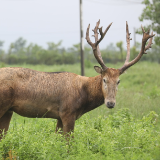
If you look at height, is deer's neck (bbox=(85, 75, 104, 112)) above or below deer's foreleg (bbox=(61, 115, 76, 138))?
above

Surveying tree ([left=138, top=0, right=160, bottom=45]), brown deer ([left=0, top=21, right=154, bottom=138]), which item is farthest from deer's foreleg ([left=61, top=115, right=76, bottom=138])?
tree ([left=138, top=0, right=160, bottom=45])

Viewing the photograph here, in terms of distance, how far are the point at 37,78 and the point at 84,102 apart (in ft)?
3.36

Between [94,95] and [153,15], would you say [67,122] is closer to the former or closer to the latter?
[94,95]

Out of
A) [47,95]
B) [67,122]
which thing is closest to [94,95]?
[67,122]

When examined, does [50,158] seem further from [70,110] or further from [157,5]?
[157,5]

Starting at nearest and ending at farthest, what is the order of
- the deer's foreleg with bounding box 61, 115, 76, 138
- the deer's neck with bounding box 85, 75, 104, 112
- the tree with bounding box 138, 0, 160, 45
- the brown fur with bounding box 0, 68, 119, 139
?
the brown fur with bounding box 0, 68, 119, 139
the deer's foreleg with bounding box 61, 115, 76, 138
the deer's neck with bounding box 85, 75, 104, 112
the tree with bounding box 138, 0, 160, 45

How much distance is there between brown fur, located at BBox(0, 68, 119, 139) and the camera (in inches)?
226

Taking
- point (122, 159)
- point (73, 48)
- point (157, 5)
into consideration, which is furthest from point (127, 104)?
point (73, 48)

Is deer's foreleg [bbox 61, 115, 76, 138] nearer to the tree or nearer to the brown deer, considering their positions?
the brown deer

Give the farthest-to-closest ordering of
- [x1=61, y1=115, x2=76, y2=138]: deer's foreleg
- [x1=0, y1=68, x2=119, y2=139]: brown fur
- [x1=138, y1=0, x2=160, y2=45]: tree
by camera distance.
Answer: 1. [x1=138, y1=0, x2=160, y2=45]: tree
2. [x1=61, y1=115, x2=76, y2=138]: deer's foreleg
3. [x1=0, y1=68, x2=119, y2=139]: brown fur

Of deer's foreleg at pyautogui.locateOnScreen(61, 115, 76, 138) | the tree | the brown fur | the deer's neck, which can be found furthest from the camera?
the tree

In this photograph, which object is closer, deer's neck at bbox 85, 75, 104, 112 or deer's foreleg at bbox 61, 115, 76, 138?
deer's foreleg at bbox 61, 115, 76, 138

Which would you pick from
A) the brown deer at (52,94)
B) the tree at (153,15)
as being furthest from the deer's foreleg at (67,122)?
the tree at (153,15)

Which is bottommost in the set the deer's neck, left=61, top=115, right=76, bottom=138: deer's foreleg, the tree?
left=61, top=115, right=76, bottom=138: deer's foreleg
